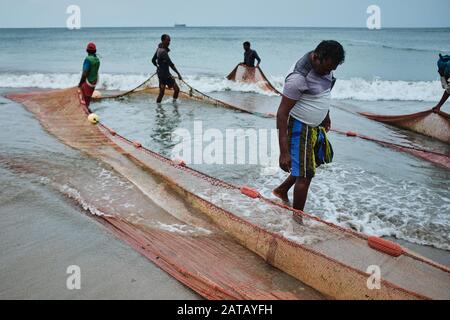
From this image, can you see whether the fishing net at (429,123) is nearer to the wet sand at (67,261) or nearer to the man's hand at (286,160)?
the man's hand at (286,160)

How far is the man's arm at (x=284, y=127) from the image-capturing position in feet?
9.06

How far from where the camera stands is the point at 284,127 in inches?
111

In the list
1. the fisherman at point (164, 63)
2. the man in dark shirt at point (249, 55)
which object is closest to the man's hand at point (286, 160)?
the fisherman at point (164, 63)

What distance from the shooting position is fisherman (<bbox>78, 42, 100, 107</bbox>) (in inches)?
279

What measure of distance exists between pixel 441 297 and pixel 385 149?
4517mm

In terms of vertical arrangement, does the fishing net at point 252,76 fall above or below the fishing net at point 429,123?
above

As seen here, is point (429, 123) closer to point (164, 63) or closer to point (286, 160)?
point (286, 160)

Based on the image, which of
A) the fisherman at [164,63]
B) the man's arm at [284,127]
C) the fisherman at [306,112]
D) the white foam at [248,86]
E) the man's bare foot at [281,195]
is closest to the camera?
the fisherman at [306,112]

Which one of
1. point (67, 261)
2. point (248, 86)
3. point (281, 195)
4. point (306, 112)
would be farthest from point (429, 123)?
point (67, 261)

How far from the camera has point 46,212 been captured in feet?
11.0

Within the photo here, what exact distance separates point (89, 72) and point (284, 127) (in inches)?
223

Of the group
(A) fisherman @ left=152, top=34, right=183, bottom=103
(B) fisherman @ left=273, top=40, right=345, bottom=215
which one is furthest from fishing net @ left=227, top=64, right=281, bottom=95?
(B) fisherman @ left=273, top=40, right=345, bottom=215

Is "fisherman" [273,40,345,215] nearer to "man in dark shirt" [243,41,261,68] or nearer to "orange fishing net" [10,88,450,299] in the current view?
"orange fishing net" [10,88,450,299]

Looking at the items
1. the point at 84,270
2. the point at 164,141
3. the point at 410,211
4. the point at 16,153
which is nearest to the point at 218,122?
the point at 164,141
